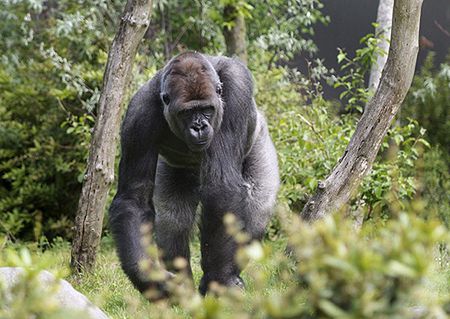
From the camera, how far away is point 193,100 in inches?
150

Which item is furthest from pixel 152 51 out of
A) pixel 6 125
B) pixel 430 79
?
pixel 430 79

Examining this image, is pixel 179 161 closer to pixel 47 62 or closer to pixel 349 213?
pixel 349 213

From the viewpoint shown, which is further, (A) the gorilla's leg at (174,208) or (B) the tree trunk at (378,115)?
(A) the gorilla's leg at (174,208)

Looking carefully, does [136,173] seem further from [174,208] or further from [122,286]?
[122,286]

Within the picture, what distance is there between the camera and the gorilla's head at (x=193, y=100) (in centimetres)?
379

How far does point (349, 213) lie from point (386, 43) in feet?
5.62

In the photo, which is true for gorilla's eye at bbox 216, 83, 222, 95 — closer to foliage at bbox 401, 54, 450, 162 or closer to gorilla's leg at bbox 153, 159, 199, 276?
gorilla's leg at bbox 153, 159, 199, 276

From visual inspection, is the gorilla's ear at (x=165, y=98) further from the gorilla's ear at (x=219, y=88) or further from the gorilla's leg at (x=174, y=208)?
the gorilla's leg at (x=174, y=208)

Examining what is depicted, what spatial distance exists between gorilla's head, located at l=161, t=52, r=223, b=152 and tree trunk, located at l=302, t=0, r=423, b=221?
750mm

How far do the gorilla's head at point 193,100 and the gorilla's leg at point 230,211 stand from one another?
0.28m

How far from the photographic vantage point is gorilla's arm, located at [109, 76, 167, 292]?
3.91 metres

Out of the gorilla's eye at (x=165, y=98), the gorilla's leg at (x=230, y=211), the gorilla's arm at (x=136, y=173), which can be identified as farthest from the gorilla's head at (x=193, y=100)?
the gorilla's leg at (x=230, y=211)

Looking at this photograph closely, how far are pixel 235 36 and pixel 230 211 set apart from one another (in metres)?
3.89

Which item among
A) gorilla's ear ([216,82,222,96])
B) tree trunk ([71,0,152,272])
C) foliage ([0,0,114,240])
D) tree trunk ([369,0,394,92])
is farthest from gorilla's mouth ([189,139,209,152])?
foliage ([0,0,114,240])
